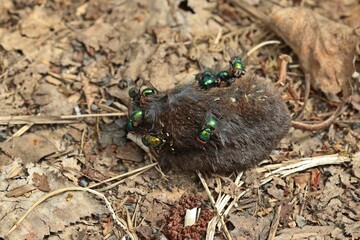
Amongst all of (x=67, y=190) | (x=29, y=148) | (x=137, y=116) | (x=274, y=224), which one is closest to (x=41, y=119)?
(x=29, y=148)

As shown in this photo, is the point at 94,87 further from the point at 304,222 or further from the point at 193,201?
the point at 304,222

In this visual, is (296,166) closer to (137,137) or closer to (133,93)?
(137,137)

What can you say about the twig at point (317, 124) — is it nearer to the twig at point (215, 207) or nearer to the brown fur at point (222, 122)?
the brown fur at point (222, 122)

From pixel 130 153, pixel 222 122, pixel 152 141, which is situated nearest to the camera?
pixel 222 122

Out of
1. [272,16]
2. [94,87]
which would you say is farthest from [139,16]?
[272,16]

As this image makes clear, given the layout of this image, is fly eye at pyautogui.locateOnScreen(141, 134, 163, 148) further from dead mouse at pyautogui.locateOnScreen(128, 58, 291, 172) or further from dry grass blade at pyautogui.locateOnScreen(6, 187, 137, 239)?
dry grass blade at pyautogui.locateOnScreen(6, 187, 137, 239)

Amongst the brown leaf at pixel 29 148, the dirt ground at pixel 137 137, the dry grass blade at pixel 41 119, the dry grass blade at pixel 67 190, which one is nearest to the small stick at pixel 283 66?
the dirt ground at pixel 137 137
